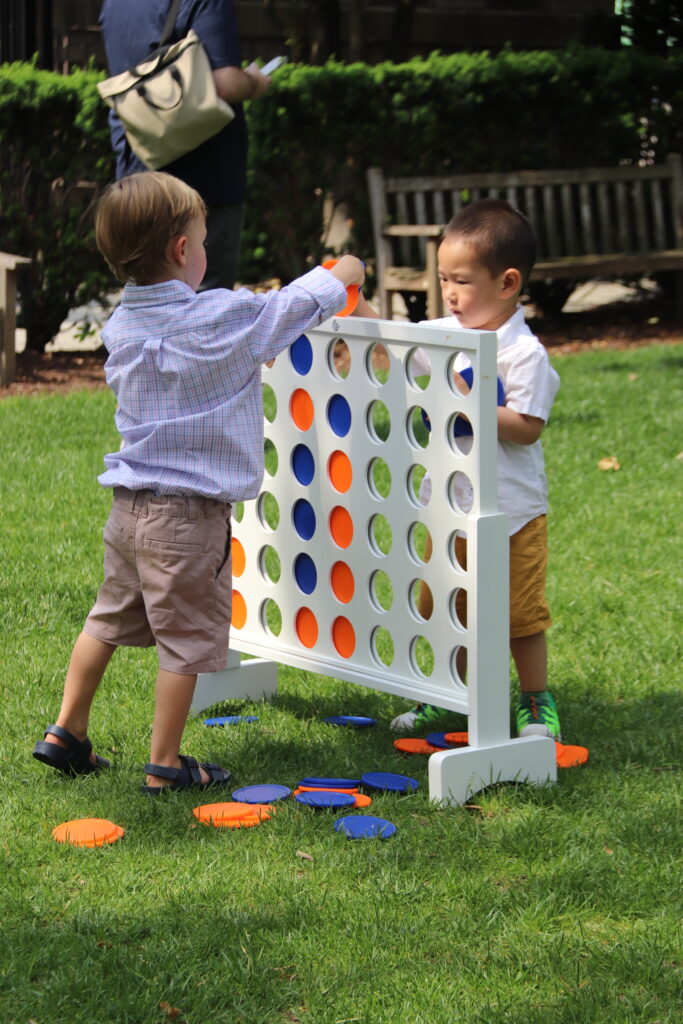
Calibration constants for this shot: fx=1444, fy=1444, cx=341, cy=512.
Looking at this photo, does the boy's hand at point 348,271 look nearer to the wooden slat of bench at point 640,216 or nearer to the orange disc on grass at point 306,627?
the orange disc on grass at point 306,627

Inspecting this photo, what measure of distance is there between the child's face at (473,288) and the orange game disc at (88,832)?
151 cm

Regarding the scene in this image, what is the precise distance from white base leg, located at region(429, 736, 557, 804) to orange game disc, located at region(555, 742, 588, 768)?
13cm

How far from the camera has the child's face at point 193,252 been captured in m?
3.30

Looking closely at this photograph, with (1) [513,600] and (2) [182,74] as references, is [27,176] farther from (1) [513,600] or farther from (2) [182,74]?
(1) [513,600]

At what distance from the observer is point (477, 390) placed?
3.21m

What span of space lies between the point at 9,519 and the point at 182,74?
187 cm

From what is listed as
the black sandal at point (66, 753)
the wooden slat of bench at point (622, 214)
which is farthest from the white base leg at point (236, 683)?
the wooden slat of bench at point (622, 214)

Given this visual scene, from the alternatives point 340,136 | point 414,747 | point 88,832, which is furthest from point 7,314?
point 88,832

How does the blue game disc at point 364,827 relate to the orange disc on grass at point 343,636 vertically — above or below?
below

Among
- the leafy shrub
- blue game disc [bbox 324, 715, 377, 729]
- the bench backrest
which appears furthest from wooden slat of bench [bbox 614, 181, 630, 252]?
blue game disc [bbox 324, 715, 377, 729]

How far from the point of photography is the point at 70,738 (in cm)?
344

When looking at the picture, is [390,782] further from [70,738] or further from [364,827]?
[70,738]

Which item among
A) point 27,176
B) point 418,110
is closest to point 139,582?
point 27,176

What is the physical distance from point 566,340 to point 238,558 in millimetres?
6857
